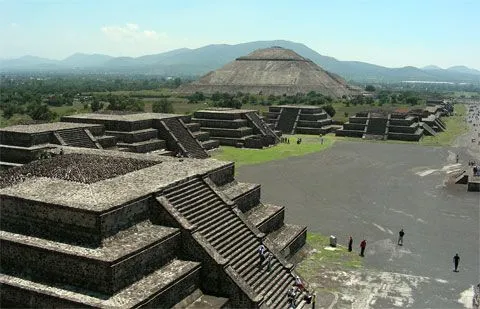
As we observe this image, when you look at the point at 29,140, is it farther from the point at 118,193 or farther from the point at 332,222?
the point at 332,222

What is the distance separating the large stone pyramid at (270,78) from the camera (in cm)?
13488

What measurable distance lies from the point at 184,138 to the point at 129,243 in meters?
27.3

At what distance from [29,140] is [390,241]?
67.9ft

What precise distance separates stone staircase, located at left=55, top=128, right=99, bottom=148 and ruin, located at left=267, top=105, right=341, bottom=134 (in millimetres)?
39075

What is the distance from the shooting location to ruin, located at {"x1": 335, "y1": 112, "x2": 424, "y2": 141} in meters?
64.8

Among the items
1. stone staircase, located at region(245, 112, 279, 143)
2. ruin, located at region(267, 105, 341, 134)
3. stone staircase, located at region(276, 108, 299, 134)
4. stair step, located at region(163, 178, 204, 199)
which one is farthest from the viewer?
stone staircase, located at region(276, 108, 299, 134)

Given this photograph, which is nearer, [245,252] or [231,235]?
[245,252]

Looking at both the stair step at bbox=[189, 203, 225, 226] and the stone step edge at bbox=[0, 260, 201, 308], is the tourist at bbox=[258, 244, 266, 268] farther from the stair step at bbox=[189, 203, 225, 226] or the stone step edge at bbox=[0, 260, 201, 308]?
the stone step edge at bbox=[0, 260, 201, 308]

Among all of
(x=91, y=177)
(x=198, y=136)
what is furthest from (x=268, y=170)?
(x=91, y=177)

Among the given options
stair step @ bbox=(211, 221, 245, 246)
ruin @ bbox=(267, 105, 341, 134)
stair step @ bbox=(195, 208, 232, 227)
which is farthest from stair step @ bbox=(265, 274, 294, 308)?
ruin @ bbox=(267, 105, 341, 134)

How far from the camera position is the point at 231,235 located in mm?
17047

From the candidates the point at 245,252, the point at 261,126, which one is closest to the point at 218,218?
the point at 245,252

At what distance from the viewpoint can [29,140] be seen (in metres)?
27.9

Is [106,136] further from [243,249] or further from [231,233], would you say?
[243,249]
